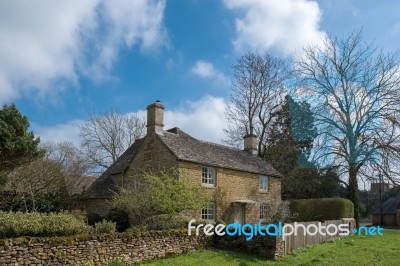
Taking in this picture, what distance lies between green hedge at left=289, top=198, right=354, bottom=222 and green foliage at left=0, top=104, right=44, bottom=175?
19222mm

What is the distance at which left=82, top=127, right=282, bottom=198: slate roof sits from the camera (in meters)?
24.9

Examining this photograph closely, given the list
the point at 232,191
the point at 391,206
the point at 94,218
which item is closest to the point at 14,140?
the point at 94,218

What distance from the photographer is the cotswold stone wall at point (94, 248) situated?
10.7 metres

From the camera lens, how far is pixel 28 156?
922 inches

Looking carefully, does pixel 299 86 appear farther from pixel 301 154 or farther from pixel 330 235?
pixel 330 235

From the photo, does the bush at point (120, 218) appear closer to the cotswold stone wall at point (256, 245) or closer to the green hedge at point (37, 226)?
the cotswold stone wall at point (256, 245)

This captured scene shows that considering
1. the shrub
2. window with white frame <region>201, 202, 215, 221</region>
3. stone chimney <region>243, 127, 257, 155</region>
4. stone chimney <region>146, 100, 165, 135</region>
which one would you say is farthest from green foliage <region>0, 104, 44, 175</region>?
stone chimney <region>243, 127, 257, 155</region>

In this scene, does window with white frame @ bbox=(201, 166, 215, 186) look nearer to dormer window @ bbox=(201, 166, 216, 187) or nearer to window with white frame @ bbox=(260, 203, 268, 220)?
dormer window @ bbox=(201, 166, 216, 187)

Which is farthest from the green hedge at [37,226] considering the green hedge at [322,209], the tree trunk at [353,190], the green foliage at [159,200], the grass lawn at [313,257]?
the tree trunk at [353,190]

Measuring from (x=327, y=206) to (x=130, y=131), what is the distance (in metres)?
27.1

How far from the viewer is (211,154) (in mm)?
27203

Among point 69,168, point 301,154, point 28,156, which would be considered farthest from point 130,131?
point 28,156

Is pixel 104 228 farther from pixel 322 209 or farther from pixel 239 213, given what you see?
pixel 322 209

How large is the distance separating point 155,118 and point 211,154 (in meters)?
4.80
